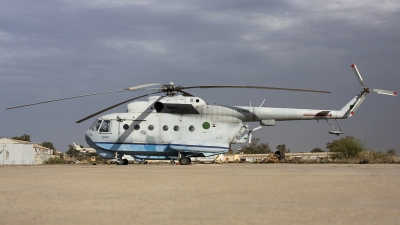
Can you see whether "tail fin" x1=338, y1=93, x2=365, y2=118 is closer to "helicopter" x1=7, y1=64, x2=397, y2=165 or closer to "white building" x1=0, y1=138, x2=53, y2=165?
"helicopter" x1=7, y1=64, x2=397, y2=165

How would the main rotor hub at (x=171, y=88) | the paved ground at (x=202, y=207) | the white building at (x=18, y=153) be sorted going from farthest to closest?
the white building at (x=18, y=153) → the main rotor hub at (x=171, y=88) → the paved ground at (x=202, y=207)

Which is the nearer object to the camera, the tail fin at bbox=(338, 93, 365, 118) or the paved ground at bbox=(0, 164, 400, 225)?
the paved ground at bbox=(0, 164, 400, 225)

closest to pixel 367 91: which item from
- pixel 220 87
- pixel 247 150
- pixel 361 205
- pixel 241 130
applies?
pixel 241 130

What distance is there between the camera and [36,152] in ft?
172

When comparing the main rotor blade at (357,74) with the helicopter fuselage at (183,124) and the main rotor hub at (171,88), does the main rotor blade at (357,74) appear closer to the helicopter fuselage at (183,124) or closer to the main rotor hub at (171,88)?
the helicopter fuselage at (183,124)

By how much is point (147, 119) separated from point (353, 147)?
24714 mm

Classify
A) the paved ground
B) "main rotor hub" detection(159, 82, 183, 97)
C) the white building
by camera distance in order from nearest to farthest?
the paved ground, "main rotor hub" detection(159, 82, 183, 97), the white building

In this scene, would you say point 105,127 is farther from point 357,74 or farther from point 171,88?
point 357,74

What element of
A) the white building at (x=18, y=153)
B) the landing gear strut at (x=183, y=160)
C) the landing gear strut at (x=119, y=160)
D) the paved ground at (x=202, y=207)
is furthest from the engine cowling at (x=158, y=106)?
the white building at (x=18, y=153)

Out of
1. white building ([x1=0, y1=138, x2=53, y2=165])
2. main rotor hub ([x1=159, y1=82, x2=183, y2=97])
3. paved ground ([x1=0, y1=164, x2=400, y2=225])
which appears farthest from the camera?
white building ([x1=0, y1=138, x2=53, y2=165])

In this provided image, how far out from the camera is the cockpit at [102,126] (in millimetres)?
28328

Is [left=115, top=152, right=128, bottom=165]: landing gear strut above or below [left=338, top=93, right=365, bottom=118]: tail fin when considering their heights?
below

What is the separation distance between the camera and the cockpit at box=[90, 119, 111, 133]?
92.9 feet

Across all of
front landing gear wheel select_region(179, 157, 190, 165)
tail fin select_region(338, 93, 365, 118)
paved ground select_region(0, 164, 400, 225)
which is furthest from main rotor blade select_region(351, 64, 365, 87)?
paved ground select_region(0, 164, 400, 225)
